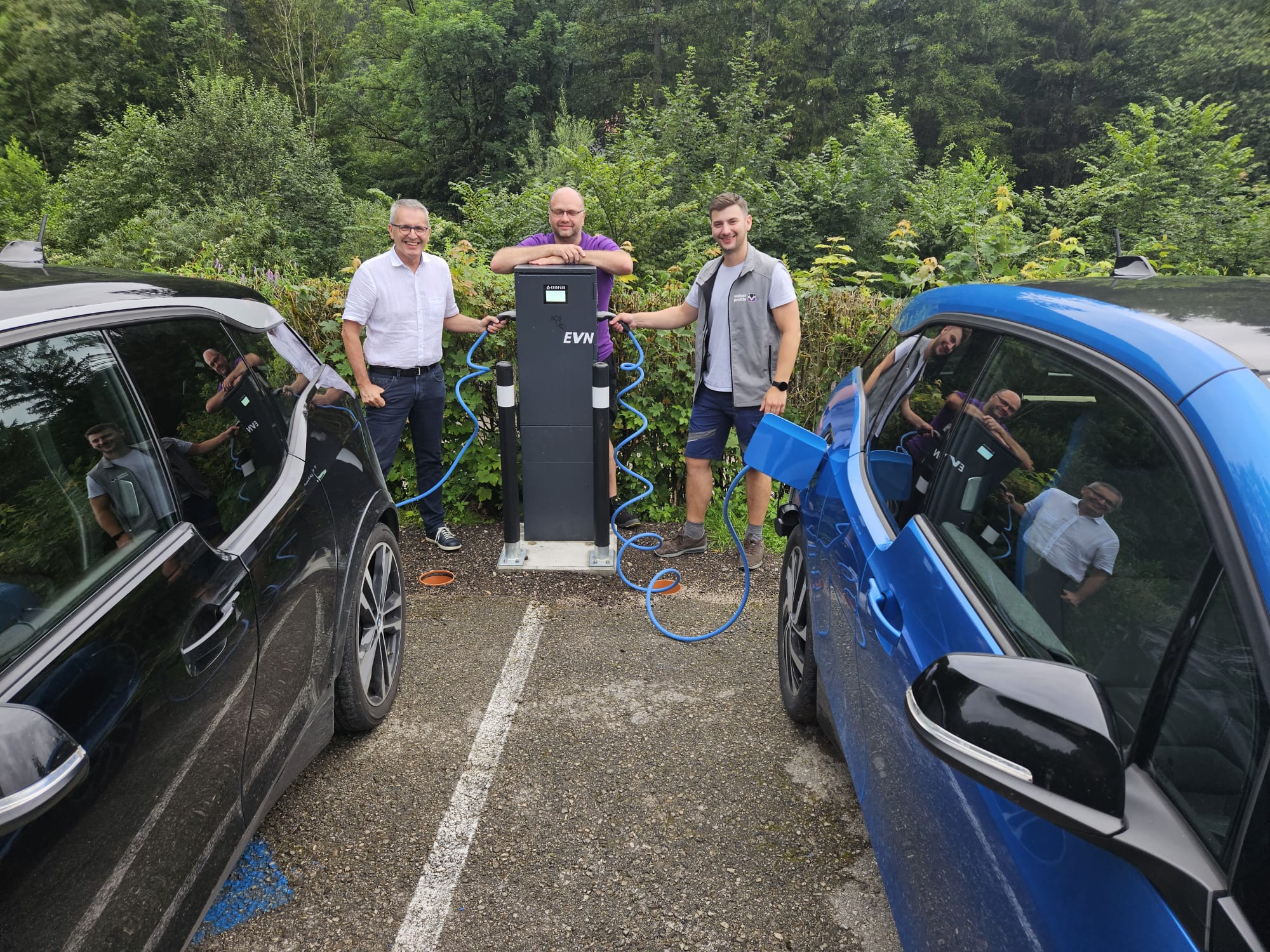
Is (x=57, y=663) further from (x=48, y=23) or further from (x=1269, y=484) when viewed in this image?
(x=48, y=23)

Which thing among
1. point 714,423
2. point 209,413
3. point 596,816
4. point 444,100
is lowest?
point 596,816

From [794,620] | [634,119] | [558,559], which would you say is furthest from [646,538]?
[634,119]

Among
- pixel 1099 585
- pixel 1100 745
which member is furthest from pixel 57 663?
pixel 1099 585

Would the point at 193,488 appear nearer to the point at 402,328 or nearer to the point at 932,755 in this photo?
the point at 932,755

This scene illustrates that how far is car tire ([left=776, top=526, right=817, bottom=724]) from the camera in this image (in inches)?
117

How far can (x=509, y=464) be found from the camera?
186 inches

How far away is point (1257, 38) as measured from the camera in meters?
34.2

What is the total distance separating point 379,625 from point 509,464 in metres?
1.70

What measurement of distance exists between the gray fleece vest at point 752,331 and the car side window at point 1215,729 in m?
3.49

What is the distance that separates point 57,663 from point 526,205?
1644 centimetres

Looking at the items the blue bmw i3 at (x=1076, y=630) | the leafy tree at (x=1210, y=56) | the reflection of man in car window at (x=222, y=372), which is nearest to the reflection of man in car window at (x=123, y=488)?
the reflection of man in car window at (x=222, y=372)

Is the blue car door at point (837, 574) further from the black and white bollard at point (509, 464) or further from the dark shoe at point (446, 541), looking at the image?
the dark shoe at point (446, 541)

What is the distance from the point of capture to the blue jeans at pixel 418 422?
4703 mm

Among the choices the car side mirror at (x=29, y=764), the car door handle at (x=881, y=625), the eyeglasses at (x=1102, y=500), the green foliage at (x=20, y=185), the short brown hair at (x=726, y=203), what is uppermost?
the short brown hair at (x=726, y=203)
